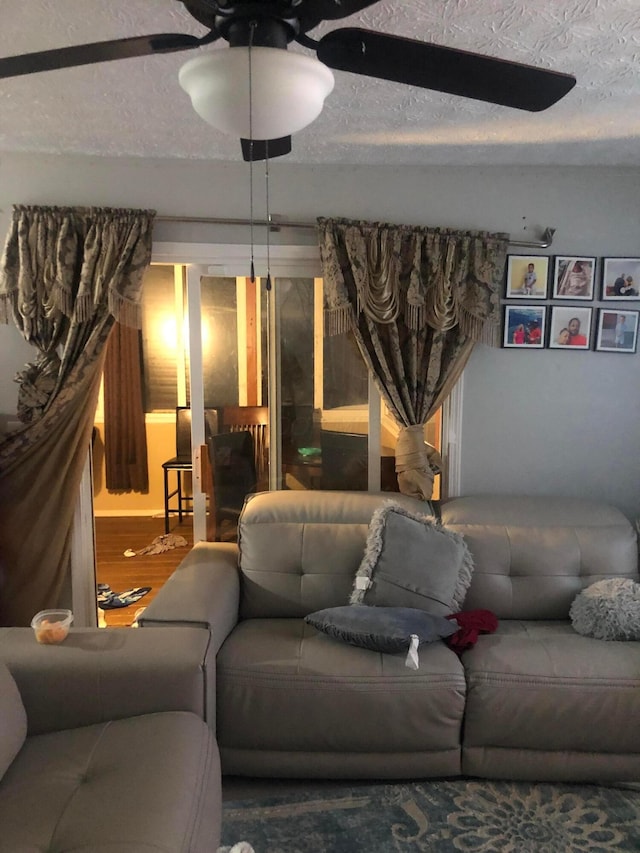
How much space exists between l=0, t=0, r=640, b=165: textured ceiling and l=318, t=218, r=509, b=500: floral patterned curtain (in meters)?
0.38

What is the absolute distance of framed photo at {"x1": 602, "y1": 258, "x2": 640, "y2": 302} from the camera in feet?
9.87

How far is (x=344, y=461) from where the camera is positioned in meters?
3.19

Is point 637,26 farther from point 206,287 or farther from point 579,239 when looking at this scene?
point 206,287

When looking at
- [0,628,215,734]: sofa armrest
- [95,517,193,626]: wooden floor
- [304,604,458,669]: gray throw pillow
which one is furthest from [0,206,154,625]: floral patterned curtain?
[304,604,458,669]: gray throw pillow

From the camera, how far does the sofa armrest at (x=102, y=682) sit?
185 cm

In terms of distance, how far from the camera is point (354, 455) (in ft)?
10.4

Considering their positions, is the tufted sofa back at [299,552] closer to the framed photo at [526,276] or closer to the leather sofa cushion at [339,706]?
the leather sofa cushion at [339,706]

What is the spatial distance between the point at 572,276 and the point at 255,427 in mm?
1786

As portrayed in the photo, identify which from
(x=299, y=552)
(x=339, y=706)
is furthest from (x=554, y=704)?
(x=299, y=552)

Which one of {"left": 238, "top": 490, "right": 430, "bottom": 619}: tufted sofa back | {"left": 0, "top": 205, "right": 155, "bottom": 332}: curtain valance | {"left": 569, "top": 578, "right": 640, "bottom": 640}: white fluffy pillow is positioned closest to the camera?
{"left": 569, "top": 578, "right": 640, "bottom": 640}: white fluffy pillow

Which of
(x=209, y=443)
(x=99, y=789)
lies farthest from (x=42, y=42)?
(x=99, y=789)

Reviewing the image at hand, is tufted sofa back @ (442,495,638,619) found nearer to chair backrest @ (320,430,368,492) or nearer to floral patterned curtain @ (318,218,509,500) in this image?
floral patterned curtain @ (318,218,509,500)

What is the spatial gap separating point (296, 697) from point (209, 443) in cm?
146

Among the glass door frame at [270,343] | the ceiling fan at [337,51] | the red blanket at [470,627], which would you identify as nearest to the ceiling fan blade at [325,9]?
the ceiling fan at [337,51]
